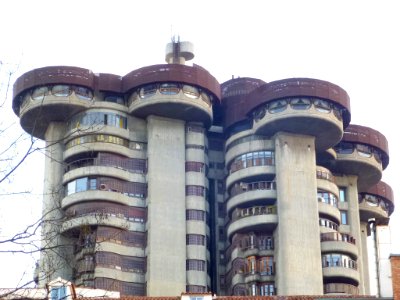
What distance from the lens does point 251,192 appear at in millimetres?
134500

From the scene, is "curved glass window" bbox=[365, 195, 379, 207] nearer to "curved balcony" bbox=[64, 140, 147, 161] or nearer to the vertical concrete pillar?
"curved balcony" bbox=[64, 140, 147, 161]

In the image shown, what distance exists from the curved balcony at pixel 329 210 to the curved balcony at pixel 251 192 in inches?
310

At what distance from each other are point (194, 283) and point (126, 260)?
9.68m

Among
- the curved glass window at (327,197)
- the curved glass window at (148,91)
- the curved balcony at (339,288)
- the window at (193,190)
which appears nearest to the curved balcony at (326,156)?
the curved glass window at (327,197)

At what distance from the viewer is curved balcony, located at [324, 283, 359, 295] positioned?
132625mm

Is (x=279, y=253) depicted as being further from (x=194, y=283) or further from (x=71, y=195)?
(x=71, y=195)

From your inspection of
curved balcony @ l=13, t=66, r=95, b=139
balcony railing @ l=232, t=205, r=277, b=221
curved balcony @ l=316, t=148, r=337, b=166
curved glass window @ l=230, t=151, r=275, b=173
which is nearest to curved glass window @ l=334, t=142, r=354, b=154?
curved balcony @ l=316, t=148, r=337, b=166

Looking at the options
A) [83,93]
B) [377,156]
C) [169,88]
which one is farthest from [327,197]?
[83,93]

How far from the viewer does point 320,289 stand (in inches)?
5039

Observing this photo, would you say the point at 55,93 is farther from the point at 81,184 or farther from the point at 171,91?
the point at 171,91

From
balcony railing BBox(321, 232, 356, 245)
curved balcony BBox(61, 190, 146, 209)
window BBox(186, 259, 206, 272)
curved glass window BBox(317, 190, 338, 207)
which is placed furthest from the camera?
curved glass window BBox(317, 190, 338, 207)

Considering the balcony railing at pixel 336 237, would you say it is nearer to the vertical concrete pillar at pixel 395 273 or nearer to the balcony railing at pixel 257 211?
the balcony railing at pixel 257 211

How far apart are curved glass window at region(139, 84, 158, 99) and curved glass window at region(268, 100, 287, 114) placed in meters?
16.0

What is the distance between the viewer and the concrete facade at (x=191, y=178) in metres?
130
